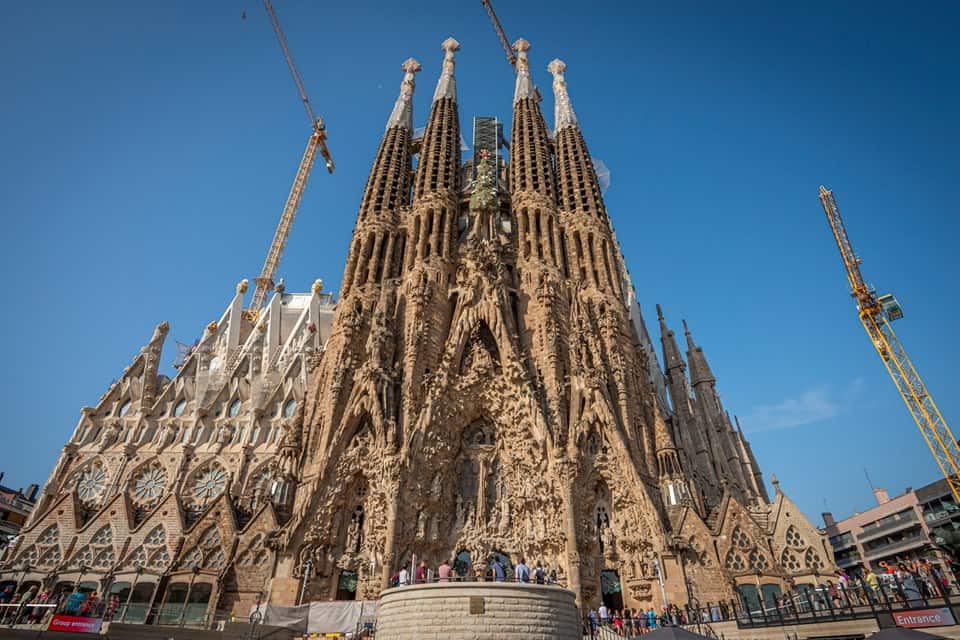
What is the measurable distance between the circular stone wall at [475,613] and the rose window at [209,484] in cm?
2021

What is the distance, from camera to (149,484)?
31.1 meters

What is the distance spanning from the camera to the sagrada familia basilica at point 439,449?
72.5 feet

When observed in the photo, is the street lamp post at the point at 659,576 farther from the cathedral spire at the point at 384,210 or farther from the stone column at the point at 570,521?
the cathedral spire at the point at 384,210

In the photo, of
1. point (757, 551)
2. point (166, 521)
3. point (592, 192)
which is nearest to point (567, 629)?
point (757, 551)

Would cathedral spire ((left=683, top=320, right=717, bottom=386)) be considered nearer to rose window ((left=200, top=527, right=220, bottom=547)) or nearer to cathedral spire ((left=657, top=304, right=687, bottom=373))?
cathedral spire ((left=657, top=304, right=687, bottom=373))

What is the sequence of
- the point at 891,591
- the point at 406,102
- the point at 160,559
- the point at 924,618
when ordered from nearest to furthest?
the point at 924,618 → the point at 891,591 → the point at 160,559 → the point at 406,102

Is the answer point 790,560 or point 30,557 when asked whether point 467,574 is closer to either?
point 790,560

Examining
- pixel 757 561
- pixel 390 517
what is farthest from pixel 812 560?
pixel 390 517

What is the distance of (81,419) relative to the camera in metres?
33.2

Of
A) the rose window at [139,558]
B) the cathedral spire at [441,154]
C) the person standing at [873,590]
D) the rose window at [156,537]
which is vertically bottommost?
the person standing at [873,590]

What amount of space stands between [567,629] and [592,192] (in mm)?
27820

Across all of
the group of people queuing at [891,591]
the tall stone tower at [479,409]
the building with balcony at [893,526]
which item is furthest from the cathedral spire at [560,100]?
the building with balcony at [893,526]

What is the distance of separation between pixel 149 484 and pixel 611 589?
26.3 m

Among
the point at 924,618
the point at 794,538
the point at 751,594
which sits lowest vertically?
the point at 924,618
